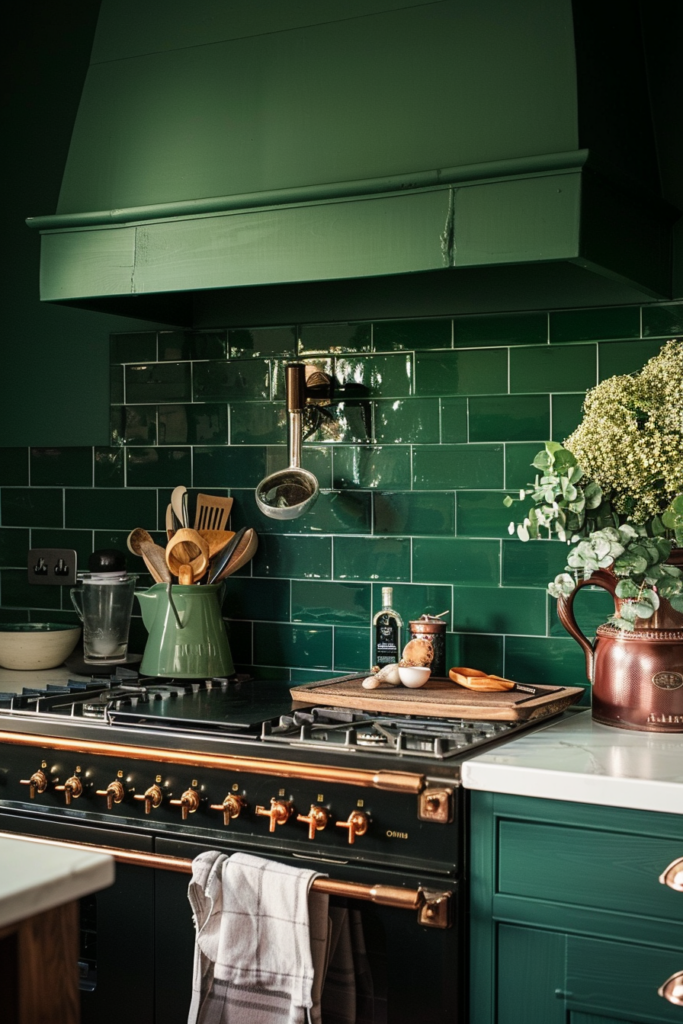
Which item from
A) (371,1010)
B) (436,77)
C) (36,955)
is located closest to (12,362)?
(436,77)

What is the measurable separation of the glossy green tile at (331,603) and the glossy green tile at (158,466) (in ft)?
1.44

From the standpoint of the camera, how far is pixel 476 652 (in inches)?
106

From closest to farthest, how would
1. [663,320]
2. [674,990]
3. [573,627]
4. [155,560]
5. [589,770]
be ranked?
[674,990] → [589,770] → [573,627] → [663,320] → [155,560]

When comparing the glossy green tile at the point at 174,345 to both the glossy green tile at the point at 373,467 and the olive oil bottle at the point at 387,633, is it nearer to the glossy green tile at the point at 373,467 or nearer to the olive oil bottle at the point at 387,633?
the glossy green tile at the point at 373,467

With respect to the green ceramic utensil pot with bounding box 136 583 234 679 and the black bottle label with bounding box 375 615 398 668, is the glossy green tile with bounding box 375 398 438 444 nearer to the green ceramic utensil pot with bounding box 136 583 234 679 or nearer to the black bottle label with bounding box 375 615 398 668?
the black bottle label with bounding box 375 615 398 668

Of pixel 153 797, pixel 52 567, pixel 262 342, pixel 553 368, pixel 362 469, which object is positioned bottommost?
pixel 153 797

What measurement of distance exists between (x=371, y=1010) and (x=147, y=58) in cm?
204

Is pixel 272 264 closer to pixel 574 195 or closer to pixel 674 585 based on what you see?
pixel 574 195

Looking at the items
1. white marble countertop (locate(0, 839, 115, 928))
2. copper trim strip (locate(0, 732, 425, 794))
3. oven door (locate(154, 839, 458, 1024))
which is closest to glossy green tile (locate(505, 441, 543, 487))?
copper trim strip (locate(0, 732, 425, 794))

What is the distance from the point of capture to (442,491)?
274 cm

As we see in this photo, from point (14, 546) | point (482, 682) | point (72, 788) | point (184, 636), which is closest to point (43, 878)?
point (72, 788)

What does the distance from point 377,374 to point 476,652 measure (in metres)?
0.70

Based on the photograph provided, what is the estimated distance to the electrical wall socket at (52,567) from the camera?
10.5 feet

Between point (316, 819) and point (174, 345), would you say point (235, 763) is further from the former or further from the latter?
point (174, 345)
